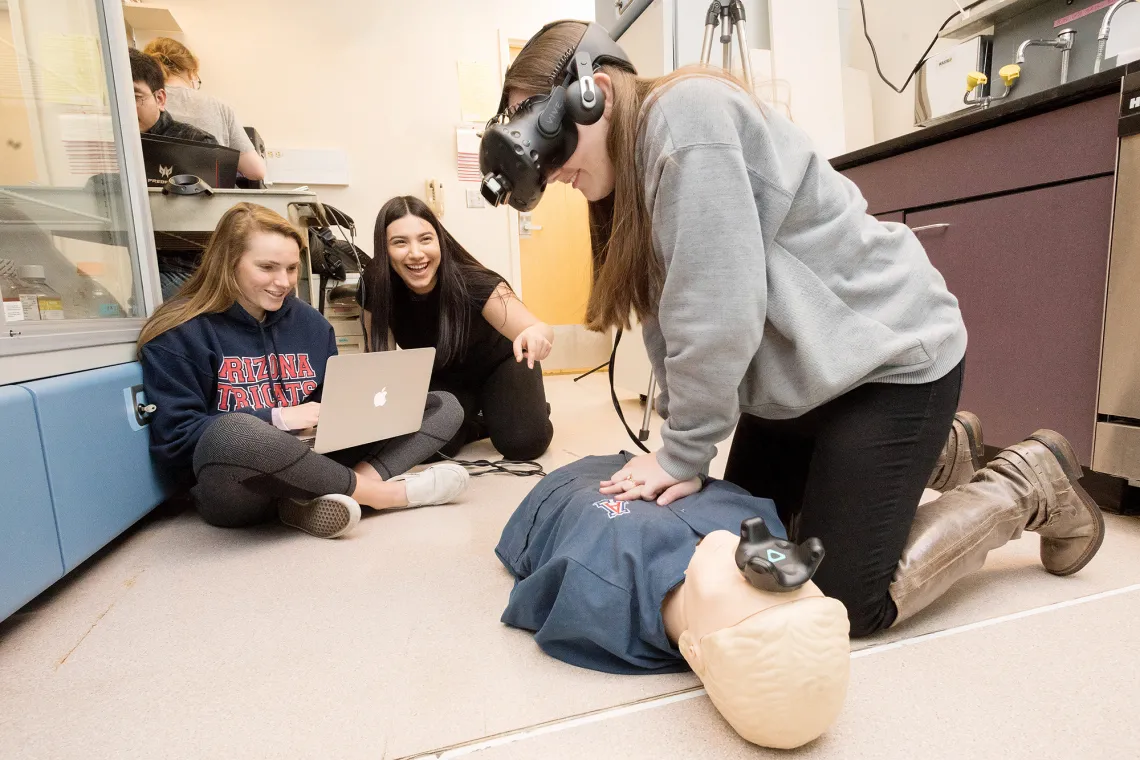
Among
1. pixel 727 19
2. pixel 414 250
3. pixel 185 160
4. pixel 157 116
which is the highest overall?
pixel 727 19

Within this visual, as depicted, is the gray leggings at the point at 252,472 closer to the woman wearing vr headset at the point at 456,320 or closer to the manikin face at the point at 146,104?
the woman wearing vr headset at the point at 456,320

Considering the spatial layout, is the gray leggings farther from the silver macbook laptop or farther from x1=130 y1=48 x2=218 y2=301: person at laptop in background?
x1=130 y1=48 x2=218 y2=301: person at laptop in background

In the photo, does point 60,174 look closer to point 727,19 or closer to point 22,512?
point 22,512

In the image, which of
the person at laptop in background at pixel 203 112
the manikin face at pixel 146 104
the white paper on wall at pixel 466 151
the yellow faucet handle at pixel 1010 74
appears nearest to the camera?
the yellow faucet handle at pixel 1010 74

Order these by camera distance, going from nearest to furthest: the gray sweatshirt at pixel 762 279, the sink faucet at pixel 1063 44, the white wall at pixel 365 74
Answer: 1. the gray sweatshirt at pixel 762 279
2. the sink faucet at pixel 1063 44
3. the white wall at pixel 365 74

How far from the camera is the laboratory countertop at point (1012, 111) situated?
1046 mm

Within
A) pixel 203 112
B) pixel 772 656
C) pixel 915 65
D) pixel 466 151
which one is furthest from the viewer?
pixel 466 151

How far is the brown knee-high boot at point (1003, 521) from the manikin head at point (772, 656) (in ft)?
0.88

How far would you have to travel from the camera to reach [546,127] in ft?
2.26

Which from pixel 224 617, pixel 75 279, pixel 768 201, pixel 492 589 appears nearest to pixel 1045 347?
pixel 768 201

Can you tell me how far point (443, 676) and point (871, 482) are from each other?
568mm

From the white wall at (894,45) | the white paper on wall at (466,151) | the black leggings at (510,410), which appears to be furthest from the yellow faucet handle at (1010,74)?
the white paper on wall at (466,151)

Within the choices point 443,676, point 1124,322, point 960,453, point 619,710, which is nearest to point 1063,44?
point 1124,322

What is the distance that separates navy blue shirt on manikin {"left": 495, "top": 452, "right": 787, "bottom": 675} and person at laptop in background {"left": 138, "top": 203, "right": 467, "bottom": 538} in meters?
0.56
